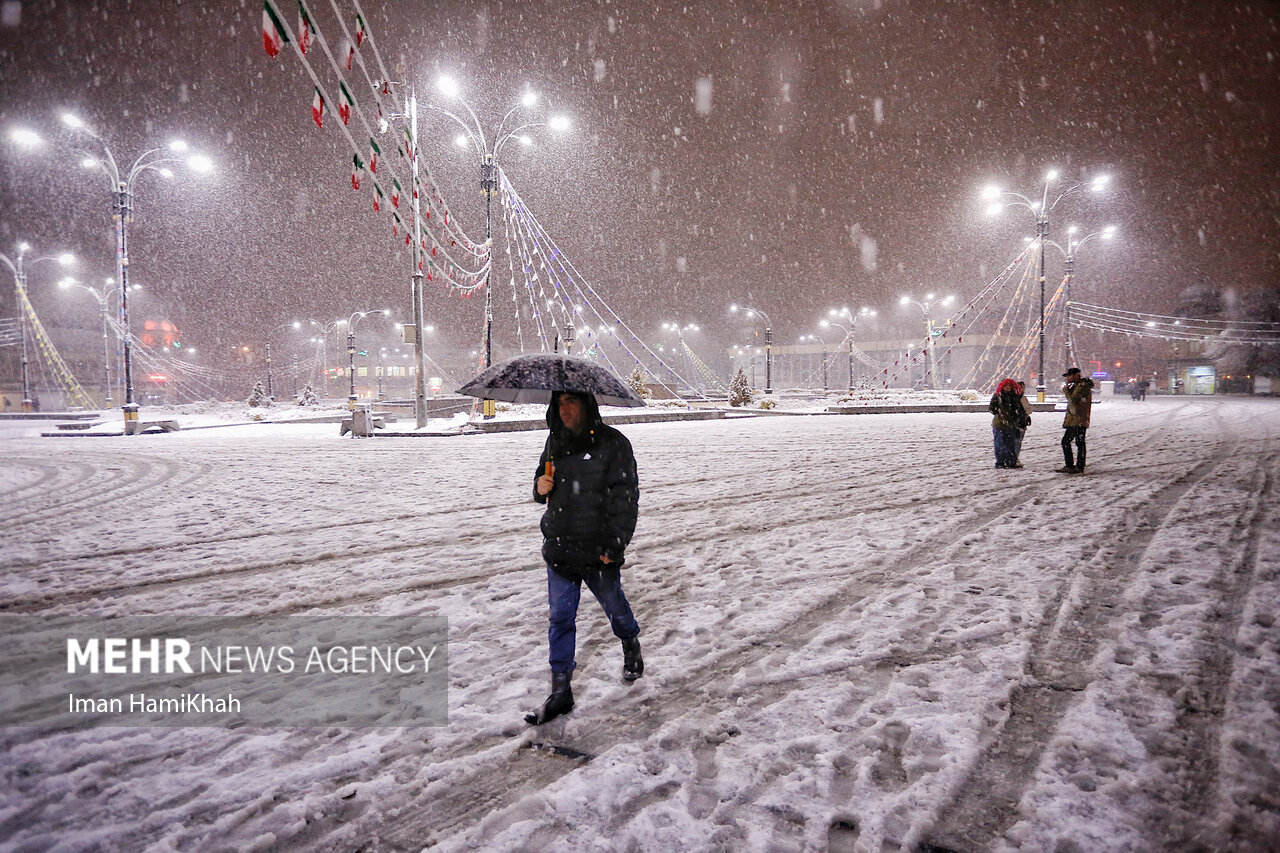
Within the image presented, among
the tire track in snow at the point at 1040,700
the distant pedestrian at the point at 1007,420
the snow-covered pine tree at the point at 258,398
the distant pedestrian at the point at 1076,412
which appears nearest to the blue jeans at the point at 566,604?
the tire track in snow at the point at 1040,700

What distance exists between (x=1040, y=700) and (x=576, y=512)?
8.84 ft

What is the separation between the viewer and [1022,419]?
37.6 ft

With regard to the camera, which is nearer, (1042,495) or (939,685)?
(939,685)

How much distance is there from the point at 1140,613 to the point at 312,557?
23.1 feet

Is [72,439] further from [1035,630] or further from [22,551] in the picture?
[1035,630]

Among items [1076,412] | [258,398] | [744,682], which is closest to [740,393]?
[1076,412]

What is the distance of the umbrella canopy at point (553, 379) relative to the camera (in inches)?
126

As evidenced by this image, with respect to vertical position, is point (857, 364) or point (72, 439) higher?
point (857, 364)

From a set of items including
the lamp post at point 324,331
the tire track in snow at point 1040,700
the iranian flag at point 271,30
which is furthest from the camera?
Answer: the lamp post at point 324,331

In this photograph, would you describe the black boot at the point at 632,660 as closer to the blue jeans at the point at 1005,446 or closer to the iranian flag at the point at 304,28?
the iranian flag at the point at 304,28

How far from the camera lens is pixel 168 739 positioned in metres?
3.15

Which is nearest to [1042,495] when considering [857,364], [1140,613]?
[1140,613]

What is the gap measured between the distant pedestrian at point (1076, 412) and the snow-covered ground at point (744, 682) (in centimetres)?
193

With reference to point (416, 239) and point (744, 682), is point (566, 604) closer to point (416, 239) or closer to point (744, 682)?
point (744, 682)
